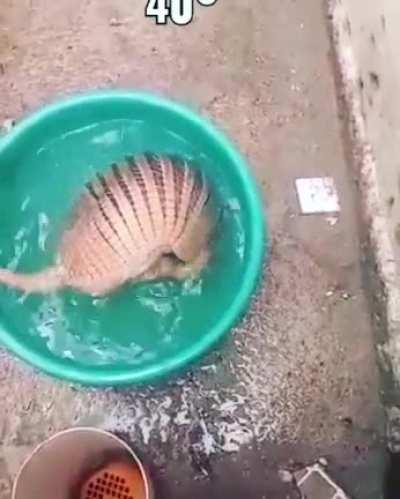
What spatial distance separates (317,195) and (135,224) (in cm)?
33

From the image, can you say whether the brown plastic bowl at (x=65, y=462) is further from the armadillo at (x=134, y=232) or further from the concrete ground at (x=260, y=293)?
the armadillo at (x=134, y=232)

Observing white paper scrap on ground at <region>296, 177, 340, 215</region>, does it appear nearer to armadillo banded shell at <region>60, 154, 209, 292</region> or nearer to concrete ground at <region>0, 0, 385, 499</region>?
concrete ground at <region>0, 0, 385, 499</region>

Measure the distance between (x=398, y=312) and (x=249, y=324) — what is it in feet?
0.82

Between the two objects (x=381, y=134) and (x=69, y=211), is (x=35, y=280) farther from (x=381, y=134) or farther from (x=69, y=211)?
(x=381, y=134)

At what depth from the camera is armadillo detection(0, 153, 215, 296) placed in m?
1.72

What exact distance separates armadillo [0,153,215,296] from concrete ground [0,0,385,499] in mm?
148

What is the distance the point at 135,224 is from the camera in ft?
5.65

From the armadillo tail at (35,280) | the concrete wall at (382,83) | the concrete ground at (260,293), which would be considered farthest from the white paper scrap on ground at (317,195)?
the armadillo tail at (35,280)

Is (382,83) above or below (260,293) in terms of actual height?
above

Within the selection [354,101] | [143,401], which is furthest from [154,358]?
[354,101]

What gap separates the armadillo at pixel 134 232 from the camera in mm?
1725

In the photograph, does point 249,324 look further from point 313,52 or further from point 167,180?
point 313,52

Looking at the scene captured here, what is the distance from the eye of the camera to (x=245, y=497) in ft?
5.75

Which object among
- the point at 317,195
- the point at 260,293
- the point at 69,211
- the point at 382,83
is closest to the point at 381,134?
the point at 382,83
